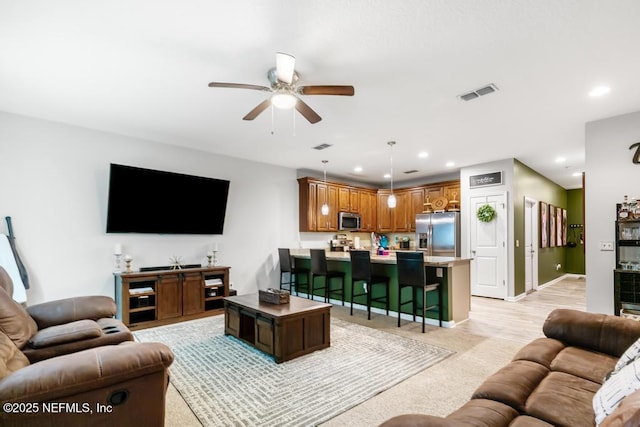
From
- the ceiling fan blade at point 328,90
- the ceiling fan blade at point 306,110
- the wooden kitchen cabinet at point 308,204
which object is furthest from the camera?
the wooden kitchen cabinet at point 308,204

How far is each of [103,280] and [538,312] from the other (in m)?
6.74

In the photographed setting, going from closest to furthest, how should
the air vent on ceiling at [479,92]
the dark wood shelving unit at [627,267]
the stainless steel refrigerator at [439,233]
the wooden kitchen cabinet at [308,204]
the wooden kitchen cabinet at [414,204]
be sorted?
the air vent on ceiling at [479,92] → the dark wood shelving unit at [627,267] → the stainless steel refrigerator at [439,233] → the wooden kitchen cabinet at [308,204] → the wooden kitchen cabinet at [414,204]

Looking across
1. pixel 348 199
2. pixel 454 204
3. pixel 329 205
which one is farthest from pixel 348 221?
pixel 454 204

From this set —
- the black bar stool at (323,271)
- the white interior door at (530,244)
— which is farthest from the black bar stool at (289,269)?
the white interior door at (530,244)

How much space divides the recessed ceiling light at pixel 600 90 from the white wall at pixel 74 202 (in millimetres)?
5282

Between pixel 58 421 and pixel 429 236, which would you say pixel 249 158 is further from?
pixel 58 421

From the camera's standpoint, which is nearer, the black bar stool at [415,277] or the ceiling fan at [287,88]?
the ceiling fan at [287,88]

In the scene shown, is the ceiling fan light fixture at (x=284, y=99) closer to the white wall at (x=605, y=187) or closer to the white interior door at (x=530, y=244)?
the white wall at (x=605, y=187)

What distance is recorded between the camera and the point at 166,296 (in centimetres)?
456

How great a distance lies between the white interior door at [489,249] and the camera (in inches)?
242

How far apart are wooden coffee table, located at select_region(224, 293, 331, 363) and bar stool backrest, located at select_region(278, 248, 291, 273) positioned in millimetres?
2355

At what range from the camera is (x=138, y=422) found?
1.61m

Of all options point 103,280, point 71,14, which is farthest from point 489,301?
point 71,14

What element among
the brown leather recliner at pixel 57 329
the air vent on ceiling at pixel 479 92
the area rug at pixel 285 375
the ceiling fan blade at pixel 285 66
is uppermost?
the air vent on ceiling at pixel 479 92
